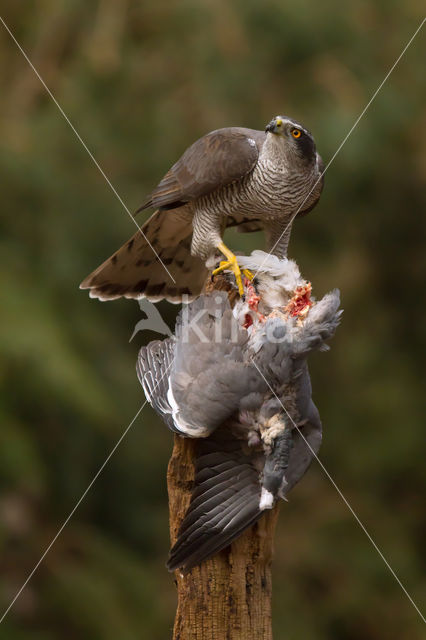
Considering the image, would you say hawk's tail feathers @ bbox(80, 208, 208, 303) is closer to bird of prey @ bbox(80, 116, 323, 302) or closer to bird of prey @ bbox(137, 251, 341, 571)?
bird of prey @ bbox(80, 116, 323, 302)

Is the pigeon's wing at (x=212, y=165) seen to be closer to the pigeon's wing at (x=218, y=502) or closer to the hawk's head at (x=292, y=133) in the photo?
the hawk's head at (x=292, y=133)

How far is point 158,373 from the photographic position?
277cm

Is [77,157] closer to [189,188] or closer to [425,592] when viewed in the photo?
[189,188]

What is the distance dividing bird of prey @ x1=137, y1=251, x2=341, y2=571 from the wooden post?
7cm

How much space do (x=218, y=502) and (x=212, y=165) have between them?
1.16 meters

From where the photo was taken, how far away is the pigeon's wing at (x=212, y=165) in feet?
10.2

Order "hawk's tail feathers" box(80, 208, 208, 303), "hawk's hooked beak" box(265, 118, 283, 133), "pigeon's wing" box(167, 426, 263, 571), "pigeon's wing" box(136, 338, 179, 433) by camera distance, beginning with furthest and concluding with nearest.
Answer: "hawk's tail feathers" box(80, 208, 208, 303) → "hawk's hooked beak" box(265, 118, 283, 133) → "pigeon's wing" box(136, 338, 179, 433) → "pigeon's wing" box(167, 426, 263, 571)

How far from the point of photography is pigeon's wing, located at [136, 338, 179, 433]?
2.66 meters

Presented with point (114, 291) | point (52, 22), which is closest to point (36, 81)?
point (52, 22)

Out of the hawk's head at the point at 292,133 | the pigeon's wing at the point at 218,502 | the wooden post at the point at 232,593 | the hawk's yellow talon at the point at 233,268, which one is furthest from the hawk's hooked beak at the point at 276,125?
the wooden post at the point at 232,593

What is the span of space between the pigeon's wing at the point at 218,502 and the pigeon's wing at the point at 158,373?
0.15 metres

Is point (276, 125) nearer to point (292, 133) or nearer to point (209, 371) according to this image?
point (292, 133)

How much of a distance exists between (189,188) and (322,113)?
277 centimetres

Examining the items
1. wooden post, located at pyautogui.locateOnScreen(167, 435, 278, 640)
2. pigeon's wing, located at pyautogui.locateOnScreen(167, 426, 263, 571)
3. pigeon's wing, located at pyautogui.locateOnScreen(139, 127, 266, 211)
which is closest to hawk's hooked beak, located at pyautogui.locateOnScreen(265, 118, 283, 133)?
pigeon's wing, located at pyautogui.locateOnScreen(139, 127, 266, 211)
